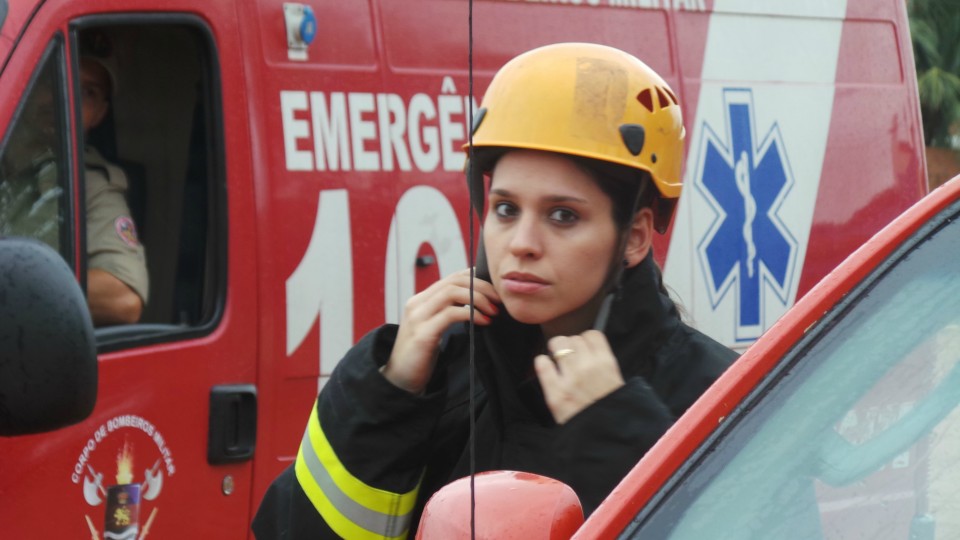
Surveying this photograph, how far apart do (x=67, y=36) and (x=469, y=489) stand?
2606mm

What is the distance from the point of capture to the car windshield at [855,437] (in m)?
1.74

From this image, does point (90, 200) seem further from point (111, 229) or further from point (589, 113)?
point (589, 113)

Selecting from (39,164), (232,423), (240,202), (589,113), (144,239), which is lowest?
(232,423)

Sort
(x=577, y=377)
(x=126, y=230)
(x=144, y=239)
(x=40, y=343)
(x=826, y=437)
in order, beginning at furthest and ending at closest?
(x=144, y=239)
(x=126, y=230)
(x=40, y=343)
(x=577, y=377)
(x=826, y=437)

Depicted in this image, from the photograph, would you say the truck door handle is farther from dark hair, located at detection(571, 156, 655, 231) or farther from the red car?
the red car

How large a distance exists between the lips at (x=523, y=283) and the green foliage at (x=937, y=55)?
16.2m

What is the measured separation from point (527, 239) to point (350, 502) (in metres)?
0.43

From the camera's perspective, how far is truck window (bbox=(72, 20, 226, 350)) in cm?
432

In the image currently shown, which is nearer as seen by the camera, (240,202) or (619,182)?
(619,182)

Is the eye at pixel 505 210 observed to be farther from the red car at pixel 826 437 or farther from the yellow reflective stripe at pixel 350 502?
the red car at pixel 826 437

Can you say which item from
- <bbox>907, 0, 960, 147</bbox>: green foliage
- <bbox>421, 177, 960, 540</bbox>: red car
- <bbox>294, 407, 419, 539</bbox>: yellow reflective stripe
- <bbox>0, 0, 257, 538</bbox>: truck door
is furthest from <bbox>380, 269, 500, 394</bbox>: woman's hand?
<bbox>907, 0, 960, 147</bbox>: green foliage

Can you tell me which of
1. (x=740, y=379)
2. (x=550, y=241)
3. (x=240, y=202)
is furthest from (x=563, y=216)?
(x=240, y=202)

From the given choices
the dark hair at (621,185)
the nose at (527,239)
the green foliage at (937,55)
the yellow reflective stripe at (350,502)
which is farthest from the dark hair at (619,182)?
the green foliage at (937,55)

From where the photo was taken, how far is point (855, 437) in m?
1.79
